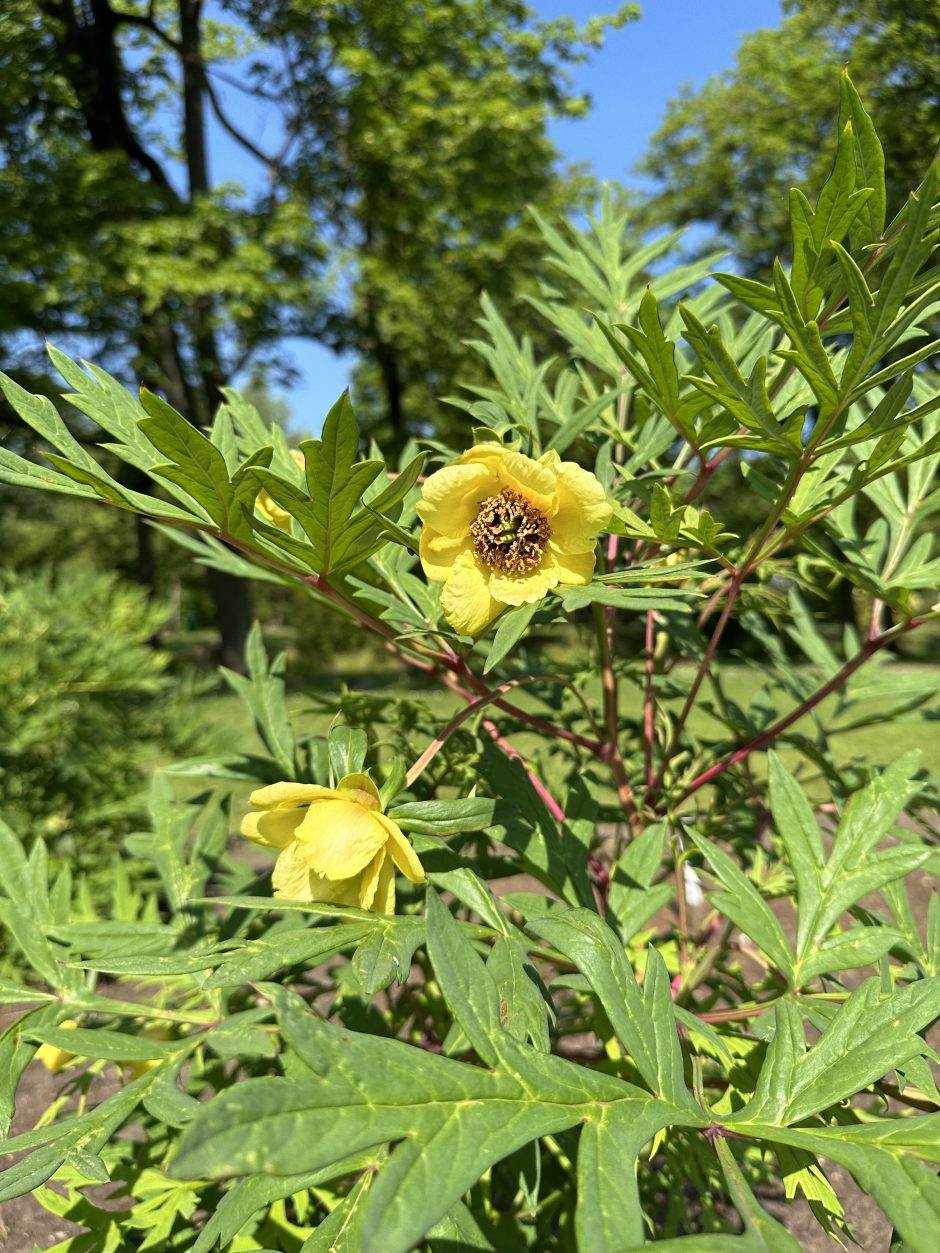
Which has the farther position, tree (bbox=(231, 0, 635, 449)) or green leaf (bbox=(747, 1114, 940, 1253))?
tree (bbox=(231, 0, 635, 449))

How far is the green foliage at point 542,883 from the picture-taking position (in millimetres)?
491

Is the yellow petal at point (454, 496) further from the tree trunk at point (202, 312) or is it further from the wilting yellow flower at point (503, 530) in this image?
the tree trunk at point (202, 312)

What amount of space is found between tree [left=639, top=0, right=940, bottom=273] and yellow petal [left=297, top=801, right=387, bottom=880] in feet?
23.0

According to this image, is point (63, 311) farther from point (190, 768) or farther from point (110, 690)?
point (190, 768)

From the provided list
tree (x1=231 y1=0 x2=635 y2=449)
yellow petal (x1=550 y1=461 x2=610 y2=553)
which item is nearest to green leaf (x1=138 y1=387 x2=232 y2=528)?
yellow petal (x1=550 y1=461 x2=610 y2=553)

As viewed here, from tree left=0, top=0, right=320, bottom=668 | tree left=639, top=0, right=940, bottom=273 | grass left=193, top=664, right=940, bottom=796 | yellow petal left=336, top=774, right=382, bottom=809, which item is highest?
tree left=639, top=0, right=940, bottom=273

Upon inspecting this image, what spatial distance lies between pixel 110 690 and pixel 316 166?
8.16 m

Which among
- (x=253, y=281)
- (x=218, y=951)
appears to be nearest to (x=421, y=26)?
(x=253, y=281)

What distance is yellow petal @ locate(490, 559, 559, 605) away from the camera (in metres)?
0.73

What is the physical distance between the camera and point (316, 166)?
9.34 m

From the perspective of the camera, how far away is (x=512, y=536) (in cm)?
75

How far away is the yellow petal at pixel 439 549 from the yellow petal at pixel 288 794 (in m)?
0.21

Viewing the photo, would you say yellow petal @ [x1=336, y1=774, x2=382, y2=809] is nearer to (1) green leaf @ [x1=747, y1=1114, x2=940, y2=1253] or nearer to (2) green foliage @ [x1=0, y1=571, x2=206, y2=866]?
(1) green leaf @ [x1=747, y1=1114, x2=940, y2=1253]

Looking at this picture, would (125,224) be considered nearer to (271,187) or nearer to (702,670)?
(271,187)
